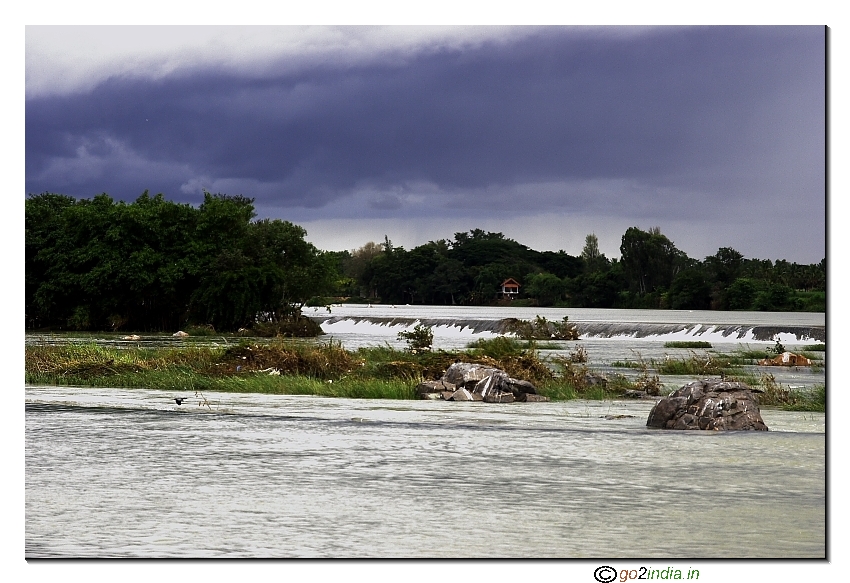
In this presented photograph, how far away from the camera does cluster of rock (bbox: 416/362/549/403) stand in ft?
47.9

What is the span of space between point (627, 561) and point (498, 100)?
600 cm

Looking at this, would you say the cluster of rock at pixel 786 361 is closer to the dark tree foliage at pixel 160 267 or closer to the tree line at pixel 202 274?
the tree line at pixel 202 274

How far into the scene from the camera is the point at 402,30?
9023 millimetres

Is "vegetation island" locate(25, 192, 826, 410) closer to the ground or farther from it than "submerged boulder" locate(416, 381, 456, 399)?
farther from it

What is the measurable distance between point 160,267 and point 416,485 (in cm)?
Answer: 3534

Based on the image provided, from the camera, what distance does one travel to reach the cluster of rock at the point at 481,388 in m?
14.6

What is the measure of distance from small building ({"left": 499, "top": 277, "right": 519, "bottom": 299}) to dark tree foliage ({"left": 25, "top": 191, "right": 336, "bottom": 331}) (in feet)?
29.5

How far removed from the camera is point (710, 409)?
1119 cm

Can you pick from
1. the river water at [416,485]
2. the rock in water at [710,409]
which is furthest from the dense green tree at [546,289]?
the rock in water at [710,409]

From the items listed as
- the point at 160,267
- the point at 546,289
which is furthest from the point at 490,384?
the point at 160,267

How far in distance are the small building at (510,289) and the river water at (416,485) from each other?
22125 mm

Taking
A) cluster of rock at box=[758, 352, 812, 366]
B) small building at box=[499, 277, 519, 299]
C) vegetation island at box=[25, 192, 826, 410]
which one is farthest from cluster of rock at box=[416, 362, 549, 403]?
small building at box=[499, 277, 519, 299]

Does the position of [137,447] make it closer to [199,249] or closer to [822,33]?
[822,33]

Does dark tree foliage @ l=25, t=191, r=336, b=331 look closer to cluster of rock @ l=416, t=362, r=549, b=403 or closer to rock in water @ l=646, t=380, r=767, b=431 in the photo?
cluster of rock @ l=416, t=362, r=549, b=403
